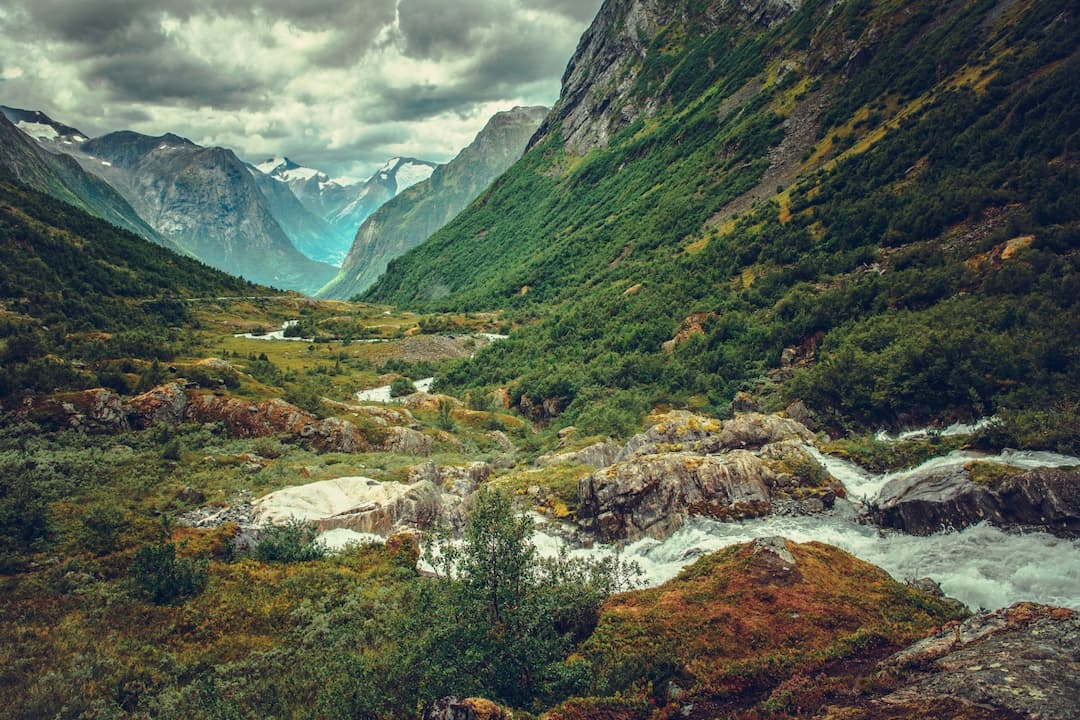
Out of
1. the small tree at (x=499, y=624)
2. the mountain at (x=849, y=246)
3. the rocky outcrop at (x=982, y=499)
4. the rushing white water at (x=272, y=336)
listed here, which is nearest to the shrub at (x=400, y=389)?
the mountain at (x=849, y=246)

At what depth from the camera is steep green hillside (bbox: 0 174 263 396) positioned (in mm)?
41469

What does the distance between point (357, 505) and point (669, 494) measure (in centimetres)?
1675

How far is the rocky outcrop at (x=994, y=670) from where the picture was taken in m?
9.23

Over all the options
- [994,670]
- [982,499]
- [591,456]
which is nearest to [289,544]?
[591,456]

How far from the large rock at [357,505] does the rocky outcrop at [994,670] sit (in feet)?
73.0

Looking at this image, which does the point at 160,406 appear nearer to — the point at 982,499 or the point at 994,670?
the point at 994,670

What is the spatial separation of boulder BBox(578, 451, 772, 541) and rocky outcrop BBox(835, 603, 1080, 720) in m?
13.3

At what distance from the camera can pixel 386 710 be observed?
13.9 m

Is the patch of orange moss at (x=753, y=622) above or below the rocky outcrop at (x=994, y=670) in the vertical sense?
below

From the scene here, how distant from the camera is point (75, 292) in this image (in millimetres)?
86562

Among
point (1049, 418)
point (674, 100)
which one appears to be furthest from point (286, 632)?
point (674, 100)

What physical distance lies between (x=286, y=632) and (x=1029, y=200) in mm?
54200

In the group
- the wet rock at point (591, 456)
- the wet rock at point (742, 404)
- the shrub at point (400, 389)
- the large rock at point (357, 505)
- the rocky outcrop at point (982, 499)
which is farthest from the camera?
the shrub at point (400, 389)

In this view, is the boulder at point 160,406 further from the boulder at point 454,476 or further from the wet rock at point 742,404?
the wet rock at point 742,404
